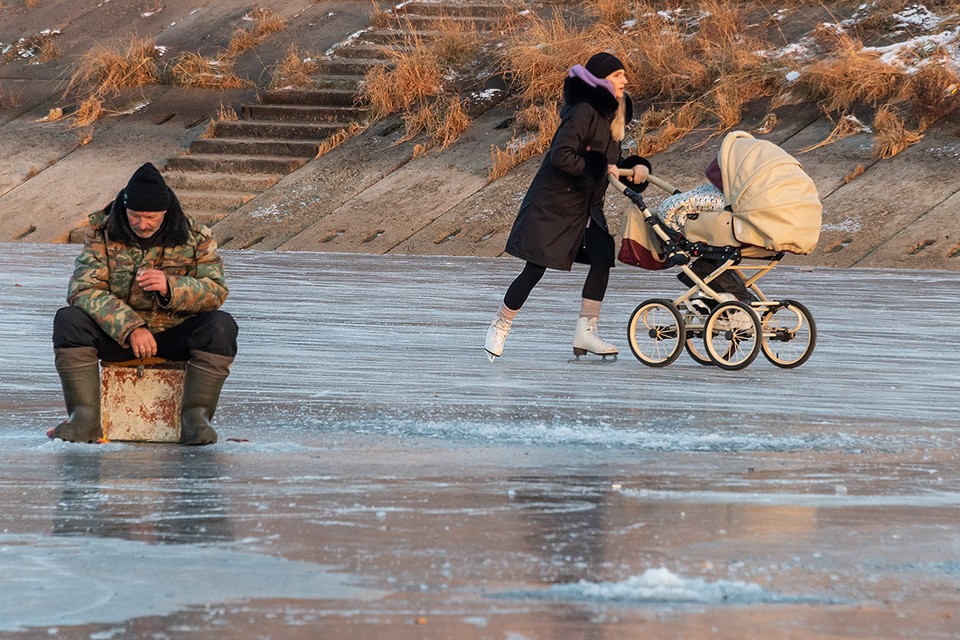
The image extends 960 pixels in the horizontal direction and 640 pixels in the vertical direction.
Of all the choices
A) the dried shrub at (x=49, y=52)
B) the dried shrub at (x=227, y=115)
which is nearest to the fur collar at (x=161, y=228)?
the dried shrub at (x=227, y=115)

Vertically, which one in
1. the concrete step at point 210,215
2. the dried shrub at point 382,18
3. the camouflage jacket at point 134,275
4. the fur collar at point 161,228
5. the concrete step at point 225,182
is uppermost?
the dried shrub at point 382,18

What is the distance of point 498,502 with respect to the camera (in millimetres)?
5684

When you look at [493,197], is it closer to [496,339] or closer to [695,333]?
[695,333]

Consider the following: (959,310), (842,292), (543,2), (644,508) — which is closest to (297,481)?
(644,508)

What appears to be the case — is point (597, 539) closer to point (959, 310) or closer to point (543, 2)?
point (959, 310)

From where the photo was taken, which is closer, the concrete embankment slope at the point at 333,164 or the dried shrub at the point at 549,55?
the concrete embankment slope at the point at 333,164

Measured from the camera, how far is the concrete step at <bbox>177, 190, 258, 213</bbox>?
2119 centimetres

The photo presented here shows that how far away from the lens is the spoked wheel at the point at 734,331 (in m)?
9.61

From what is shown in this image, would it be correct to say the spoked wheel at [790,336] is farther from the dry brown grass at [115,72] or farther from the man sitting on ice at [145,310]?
the dry brown grass at [115,72]

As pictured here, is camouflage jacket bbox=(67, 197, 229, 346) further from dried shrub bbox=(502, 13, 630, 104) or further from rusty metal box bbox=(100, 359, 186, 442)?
dried shrub bbox=(502, 13, 630, 104)

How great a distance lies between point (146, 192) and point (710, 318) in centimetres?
417

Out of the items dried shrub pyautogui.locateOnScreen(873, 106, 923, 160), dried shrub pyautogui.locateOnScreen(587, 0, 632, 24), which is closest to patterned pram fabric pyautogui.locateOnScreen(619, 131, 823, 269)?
dried shrub pyautogui.locateOnScreen(873, 106, 923, 160)

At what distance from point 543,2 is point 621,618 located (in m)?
21.7

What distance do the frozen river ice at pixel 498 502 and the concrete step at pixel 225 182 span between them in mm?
11274
